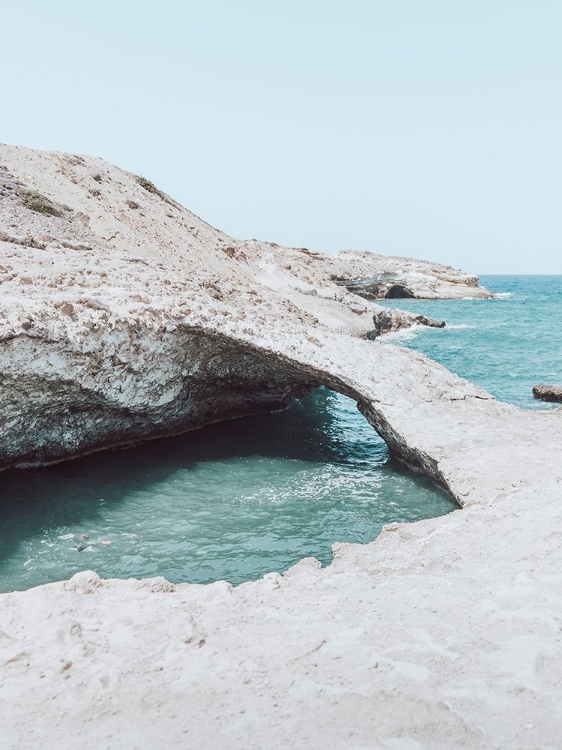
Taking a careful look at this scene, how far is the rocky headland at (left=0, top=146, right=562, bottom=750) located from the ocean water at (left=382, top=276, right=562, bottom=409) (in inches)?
403

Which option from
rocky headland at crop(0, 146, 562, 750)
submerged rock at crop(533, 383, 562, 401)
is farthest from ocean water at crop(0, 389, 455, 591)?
submerged rock at crop(533, 383, 562, 401)

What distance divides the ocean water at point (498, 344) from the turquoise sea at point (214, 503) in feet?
36.2

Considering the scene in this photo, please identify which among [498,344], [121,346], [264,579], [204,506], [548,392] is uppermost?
[121,346]

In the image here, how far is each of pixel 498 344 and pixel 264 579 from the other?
124 ft

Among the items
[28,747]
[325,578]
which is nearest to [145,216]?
[325,578]

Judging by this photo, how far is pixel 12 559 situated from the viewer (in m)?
10.5

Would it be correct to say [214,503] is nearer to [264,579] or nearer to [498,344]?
[264,579]

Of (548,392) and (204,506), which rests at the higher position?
(548,392)

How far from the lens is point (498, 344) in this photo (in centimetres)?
4169

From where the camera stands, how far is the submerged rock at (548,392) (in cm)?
2416

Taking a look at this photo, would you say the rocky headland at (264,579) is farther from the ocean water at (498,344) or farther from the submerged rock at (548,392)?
the ocean water at (498,344)

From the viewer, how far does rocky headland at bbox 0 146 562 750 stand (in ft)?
15.0

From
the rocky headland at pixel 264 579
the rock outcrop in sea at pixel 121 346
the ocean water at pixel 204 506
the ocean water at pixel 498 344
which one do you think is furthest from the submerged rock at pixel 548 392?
the ocean water at pixel 204 506

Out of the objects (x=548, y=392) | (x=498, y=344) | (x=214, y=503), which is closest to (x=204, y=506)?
(x=214, y=503)
